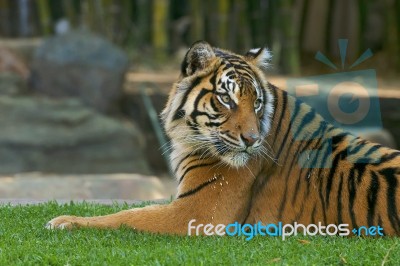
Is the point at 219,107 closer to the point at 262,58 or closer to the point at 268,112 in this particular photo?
the point at 268,112

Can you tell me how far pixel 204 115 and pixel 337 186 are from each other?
93cm

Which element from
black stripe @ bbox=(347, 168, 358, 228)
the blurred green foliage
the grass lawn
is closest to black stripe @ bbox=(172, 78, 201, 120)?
the grass lawn

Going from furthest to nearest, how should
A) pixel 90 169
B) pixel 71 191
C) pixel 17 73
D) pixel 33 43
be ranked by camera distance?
pixel 33 43 < pixel 17 73 < pixel 90 169 < pixel 71 191

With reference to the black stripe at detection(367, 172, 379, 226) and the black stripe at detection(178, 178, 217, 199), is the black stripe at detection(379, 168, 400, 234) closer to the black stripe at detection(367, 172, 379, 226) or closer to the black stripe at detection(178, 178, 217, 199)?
the black stripe at detection(367, 172, 379, 226)

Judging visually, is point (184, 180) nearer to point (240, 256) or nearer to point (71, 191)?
point (240, 256)

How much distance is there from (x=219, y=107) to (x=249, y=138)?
297 millimetres

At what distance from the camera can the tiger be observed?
206 inches

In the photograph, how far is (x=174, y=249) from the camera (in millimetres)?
4797

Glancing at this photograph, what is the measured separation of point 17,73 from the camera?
550 inches

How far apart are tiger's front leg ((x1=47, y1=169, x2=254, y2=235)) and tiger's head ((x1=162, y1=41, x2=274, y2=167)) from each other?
6.3 inches

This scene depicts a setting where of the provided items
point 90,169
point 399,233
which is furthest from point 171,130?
point 90,169

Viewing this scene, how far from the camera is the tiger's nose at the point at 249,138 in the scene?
5.11m

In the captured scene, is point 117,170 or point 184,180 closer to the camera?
point 184,180

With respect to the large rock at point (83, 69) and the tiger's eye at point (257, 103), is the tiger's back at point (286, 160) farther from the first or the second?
the large rock at point (83, 69)
